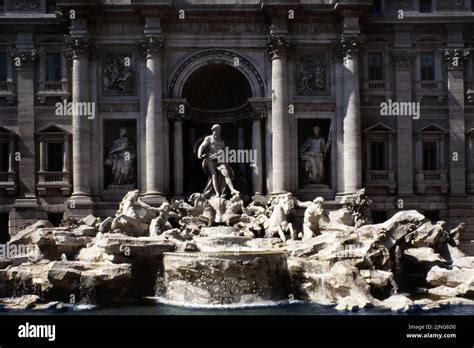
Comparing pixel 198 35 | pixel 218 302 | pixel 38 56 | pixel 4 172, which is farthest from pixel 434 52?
pixel 4 172

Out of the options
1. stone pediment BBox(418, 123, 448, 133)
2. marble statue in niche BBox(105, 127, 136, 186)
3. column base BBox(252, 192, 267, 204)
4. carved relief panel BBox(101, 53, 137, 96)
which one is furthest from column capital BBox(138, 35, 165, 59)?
stone pediment BBox(418, 123, 448, 133)

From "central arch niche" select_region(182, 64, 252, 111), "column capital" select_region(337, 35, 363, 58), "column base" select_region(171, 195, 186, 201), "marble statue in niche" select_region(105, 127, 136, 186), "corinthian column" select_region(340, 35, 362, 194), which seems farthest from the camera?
"central arch niche" select_region(182, 64, 252, 111)

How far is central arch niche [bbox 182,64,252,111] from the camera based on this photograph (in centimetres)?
3067

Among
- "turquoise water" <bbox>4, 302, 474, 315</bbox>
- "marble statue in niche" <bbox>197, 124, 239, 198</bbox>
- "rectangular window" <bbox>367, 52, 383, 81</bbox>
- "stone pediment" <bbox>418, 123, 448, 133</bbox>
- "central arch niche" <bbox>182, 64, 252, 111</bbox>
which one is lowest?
"turquoise water" <bbox>4, 302, 474, 315</bbox>

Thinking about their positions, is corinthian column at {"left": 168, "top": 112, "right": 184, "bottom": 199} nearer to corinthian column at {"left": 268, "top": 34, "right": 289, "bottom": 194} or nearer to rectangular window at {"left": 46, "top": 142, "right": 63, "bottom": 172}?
corinthian column at {"left": 268, "top": 34, "right": 289, "bottom": 194}

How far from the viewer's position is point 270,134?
29281 millimetres

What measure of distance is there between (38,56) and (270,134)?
13.4 m

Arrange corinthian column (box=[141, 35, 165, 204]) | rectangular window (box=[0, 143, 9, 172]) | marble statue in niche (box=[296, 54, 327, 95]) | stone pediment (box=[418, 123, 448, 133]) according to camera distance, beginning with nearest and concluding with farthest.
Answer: corinthian column (box=[141, 35, 165, 204]) < rectangular window (box=[0, 143, 9, 172]) < marble statue in niche (box=[296, 54, 327, 95]) < stone pediment (box=[418, 123, 448, 133])

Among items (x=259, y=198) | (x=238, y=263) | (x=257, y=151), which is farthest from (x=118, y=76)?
(x=238, y=263)

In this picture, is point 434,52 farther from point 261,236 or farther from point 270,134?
point 261,236

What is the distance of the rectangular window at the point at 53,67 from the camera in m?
29.8

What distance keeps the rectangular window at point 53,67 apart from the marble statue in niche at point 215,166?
909cm

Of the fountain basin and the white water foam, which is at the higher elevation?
the fountain basin
